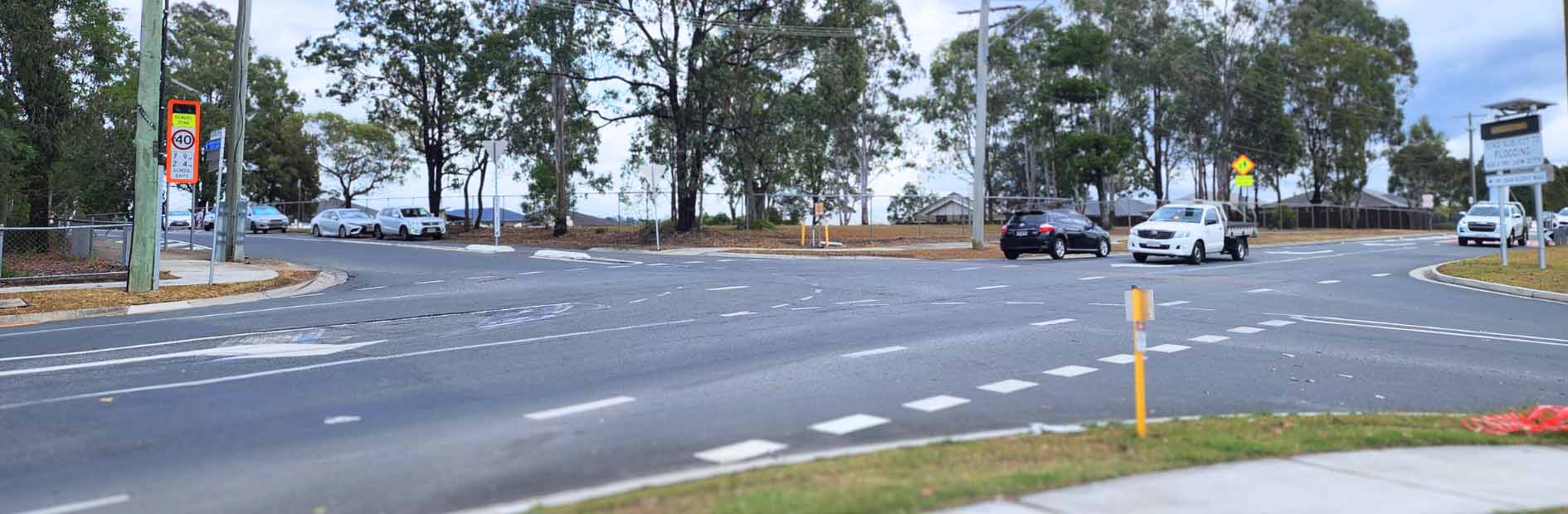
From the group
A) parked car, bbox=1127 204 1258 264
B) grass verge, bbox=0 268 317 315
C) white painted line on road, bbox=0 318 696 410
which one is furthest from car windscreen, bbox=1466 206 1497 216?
grass verge, bbox=0 268 317 315

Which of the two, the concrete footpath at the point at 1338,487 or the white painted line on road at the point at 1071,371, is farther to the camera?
the white painted line on road at the point at 1071,371

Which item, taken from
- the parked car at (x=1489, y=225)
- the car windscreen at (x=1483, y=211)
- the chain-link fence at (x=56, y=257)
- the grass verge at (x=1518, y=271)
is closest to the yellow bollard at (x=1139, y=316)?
the grass verge at (x=1518, y=271)

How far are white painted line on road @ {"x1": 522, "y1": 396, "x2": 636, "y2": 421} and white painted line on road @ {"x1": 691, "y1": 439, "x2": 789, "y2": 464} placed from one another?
4.90 feet

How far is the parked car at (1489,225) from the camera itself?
3758 cm

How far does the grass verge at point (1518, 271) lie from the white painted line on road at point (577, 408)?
18.2m

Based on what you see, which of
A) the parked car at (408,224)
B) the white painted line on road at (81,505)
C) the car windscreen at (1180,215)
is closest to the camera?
the white painted line on road at (81,505)

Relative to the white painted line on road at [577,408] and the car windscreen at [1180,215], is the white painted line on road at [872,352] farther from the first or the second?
the car windscreen at [1180,215]

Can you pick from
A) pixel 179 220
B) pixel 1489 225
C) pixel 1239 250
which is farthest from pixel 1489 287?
pixel 179 220

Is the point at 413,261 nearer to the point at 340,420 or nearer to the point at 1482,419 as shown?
the point at 340,420

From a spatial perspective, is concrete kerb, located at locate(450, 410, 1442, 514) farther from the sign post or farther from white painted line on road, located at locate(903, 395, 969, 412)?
white painted line on road, located at locate(903, 395, 969, 412)

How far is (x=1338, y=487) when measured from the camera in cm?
509

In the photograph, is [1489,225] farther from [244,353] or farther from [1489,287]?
[244,353]

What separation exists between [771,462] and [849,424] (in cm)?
121

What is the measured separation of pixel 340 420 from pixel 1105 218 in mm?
51822
